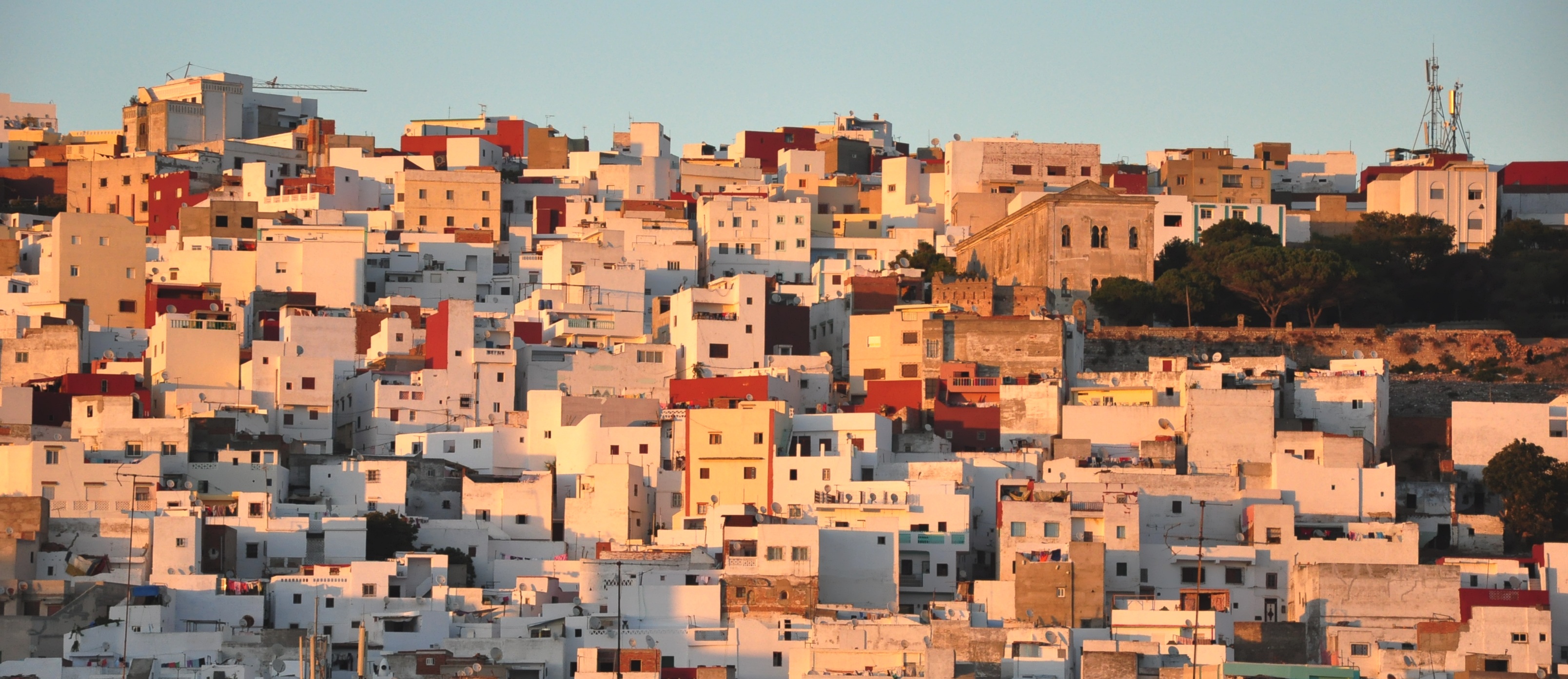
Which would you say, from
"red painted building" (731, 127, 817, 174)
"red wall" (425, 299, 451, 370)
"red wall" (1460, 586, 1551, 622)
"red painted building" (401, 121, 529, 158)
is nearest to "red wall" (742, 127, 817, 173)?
"red painted building" (731, 127, 817, 174)

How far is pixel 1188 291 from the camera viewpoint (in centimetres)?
6475

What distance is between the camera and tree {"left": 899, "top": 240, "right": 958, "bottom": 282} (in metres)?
69.5

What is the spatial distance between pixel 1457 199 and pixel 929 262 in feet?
59.8

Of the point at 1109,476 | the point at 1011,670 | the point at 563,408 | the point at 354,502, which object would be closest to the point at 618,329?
the point at 563,408

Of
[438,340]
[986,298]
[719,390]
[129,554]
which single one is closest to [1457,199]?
[986,298]

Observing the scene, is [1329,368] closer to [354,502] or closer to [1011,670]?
[1011,670]

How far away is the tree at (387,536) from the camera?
50.9 metres

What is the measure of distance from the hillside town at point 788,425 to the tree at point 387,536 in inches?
3.8

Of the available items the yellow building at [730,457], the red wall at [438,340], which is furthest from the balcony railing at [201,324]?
the yellow building at [730,457]

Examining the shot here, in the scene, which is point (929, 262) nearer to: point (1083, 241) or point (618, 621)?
point (1083, 241)

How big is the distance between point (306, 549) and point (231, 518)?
1.82 meters

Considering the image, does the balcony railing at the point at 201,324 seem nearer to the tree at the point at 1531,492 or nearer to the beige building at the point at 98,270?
the beige building at the point at 98,270

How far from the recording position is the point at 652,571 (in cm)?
4784

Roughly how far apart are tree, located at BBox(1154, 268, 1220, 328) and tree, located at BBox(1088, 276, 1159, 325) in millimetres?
316
